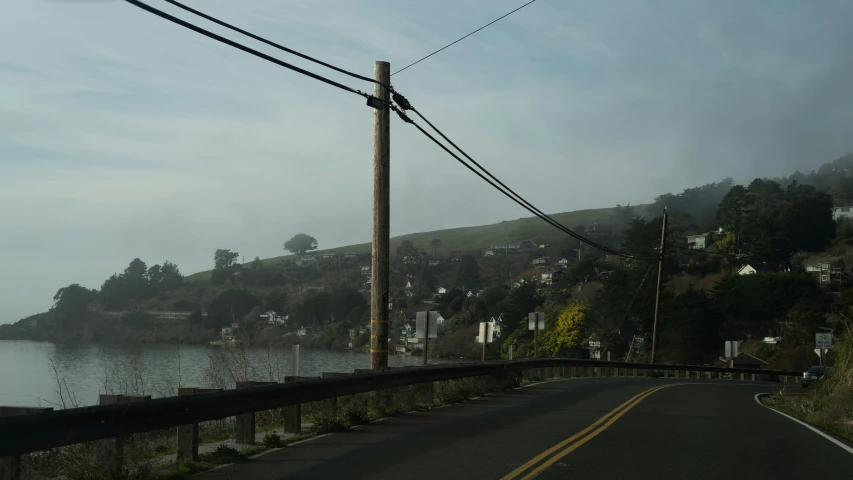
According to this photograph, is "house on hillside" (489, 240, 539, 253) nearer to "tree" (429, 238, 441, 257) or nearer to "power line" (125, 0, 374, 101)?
"tree" (429, 238, 441, 257)

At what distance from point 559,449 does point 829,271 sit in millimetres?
104446

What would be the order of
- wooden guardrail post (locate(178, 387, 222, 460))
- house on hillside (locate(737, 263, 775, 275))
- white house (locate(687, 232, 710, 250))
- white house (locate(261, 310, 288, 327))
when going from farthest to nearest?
white house (locate(687, 232, 710, 250))
house on hillside (locate(737, 263, 775, 275))
white house (locate(261, 310, 288, 327))
wooden guardrail post (locate(178, 387, 222, 460))

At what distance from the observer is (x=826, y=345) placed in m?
37.4

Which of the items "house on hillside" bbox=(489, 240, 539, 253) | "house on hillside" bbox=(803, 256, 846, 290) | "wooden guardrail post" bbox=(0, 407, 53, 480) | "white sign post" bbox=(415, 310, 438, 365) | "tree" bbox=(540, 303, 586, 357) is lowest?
"tree" bbox=(540, 303, 586, 357)

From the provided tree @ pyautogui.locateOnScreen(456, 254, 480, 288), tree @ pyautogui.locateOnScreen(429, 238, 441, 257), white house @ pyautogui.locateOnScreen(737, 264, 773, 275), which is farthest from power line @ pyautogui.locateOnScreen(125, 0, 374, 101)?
tree @ pyautogui.locateOnScreen(429, 238, 441, 257)

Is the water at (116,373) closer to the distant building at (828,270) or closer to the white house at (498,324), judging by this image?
the white house at (498,324)

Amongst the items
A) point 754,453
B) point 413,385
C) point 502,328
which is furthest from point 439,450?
point 502,328

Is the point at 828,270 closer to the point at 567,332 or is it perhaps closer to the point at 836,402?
the point at 567,332

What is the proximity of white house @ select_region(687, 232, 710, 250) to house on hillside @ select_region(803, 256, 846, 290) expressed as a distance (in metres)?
51.6

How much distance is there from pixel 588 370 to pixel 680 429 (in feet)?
87.7

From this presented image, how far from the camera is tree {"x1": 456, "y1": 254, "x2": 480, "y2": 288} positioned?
487ft

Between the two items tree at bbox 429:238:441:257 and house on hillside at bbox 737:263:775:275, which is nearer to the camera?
house on hillside at bbox 737:263:775:275

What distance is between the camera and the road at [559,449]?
29.8 ft

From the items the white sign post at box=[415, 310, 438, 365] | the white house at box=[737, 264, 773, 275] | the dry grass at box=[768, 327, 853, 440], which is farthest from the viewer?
the white house at box=[737, 264, 773, 275]
